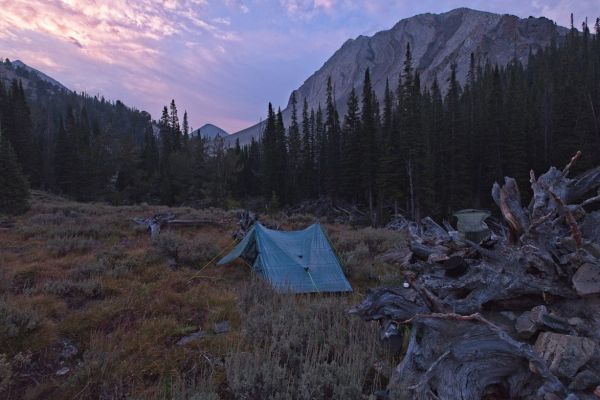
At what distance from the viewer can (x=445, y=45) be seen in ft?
528

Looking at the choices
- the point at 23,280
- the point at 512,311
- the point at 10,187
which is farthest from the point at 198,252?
the point at 10,187

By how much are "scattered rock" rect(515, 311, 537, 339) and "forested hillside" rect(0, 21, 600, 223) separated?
28.9 m

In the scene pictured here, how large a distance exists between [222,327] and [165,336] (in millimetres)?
892

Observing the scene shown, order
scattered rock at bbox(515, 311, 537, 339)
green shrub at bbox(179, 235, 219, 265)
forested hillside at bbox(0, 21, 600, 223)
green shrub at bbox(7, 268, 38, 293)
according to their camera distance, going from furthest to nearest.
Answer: forested hillside at bbox(0, 21, 600, 223) < green shrub at bbox(179, 235, 219, 265) < green shrub at bbox(7, 268, 38, 293) < scattered rock at bbox(515, 311, 537, 339)

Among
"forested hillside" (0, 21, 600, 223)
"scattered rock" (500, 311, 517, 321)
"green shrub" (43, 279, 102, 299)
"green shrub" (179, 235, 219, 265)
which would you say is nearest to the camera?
"scattered rock" (500, 311, 517, 321)

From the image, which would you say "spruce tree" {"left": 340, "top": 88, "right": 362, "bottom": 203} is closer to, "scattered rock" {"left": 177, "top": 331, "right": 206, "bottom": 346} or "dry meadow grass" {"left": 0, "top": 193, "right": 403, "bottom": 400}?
"dry meadow grass" {"left": 0, "top": 193, "right": 403, "bottom": 400}

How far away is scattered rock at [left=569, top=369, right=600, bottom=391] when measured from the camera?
8.30ft

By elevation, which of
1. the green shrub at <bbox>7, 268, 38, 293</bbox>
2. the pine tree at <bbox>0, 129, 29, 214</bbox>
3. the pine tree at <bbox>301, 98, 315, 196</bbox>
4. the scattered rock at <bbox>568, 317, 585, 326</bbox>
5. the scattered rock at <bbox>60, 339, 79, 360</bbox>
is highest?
the pine tree at <bbox>301, 98, 315, 196</bbox>

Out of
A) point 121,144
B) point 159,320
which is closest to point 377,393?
point 159,320

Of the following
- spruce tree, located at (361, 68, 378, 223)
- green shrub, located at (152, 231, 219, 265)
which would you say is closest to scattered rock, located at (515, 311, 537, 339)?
green shrub, located at (152, 231, 219, 265)

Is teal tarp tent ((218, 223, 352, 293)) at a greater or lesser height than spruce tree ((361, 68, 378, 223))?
lesser

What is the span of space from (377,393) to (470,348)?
0.96m

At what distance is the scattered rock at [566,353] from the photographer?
267 centimetres

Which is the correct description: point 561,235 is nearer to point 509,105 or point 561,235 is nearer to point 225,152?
point 509,105
